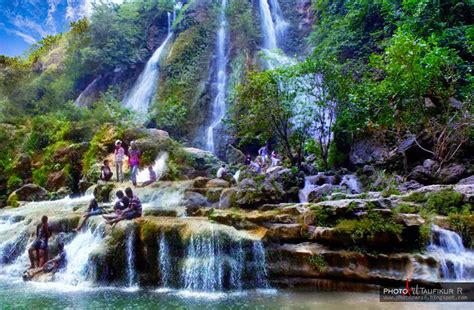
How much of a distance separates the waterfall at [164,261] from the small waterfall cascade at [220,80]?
14.7m

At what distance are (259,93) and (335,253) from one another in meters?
9.62

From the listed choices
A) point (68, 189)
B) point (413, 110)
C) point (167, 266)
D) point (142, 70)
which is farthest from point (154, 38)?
point (167, 266)

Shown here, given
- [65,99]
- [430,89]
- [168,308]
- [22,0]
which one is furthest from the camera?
[22,0]

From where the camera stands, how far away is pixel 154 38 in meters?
32.2

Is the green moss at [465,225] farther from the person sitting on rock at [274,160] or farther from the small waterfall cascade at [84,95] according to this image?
the small waterfall cascade at [84,95]

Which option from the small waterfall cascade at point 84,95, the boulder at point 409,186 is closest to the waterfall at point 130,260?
the boulder at point 409,186

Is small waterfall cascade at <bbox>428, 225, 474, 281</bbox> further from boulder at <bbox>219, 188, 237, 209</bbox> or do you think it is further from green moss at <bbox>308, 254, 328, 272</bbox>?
boulder at <bbox>219, 188, 237, 209</bbox>

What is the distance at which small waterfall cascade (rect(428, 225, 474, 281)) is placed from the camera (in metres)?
7.89

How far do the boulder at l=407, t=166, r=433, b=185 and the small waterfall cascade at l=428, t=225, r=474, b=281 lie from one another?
178 inches

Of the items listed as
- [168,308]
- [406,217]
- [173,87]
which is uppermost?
[173,87]

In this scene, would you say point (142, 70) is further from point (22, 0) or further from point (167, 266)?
point (22, 0)

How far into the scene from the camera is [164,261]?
9.40 metres

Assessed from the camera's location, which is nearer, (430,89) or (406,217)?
(406,217)

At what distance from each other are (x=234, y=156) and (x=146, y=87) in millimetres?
10480
